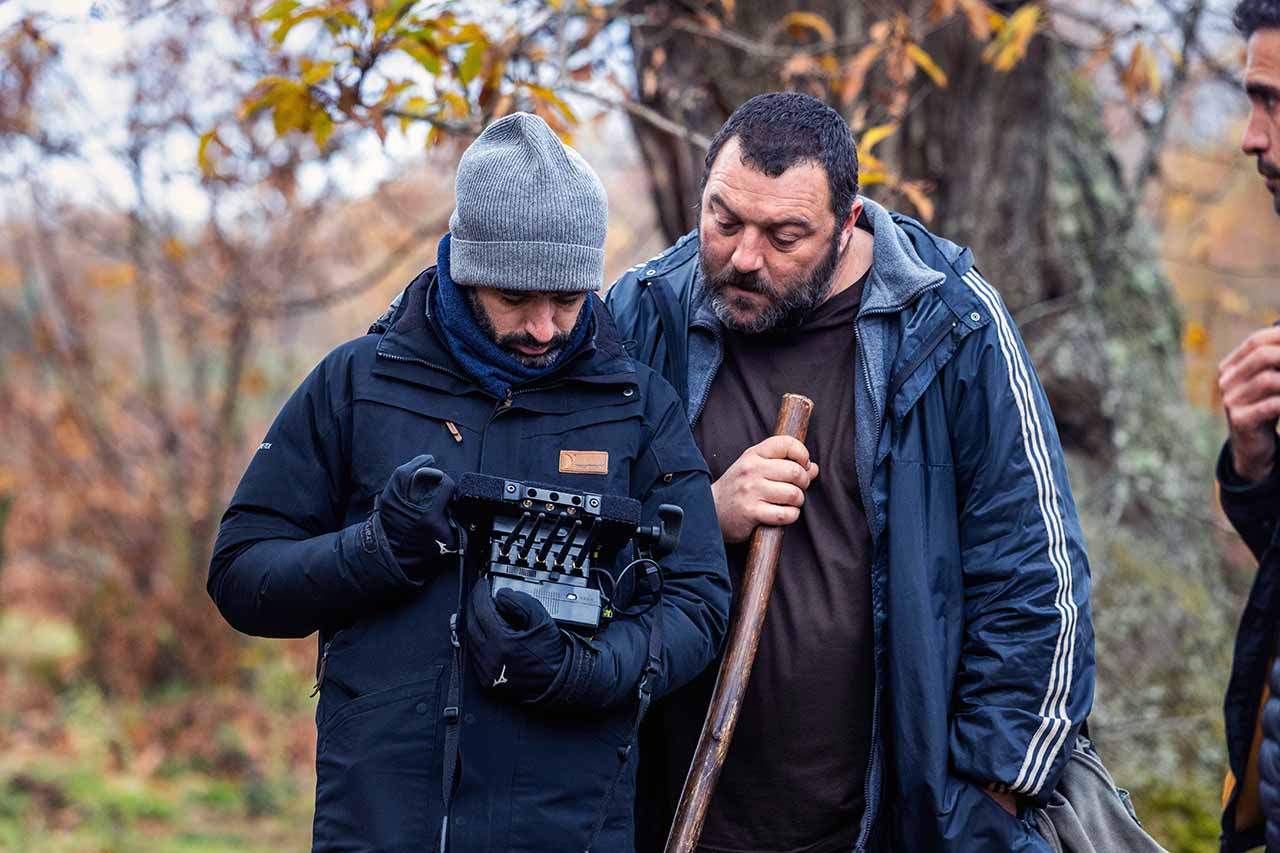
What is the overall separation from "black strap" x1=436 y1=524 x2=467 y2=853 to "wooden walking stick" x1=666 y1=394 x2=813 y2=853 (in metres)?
0.60

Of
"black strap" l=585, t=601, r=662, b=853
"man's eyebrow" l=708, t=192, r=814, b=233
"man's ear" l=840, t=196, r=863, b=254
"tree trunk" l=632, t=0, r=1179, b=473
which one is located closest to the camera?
"black strap" l=585, t=601, r=662, b=853

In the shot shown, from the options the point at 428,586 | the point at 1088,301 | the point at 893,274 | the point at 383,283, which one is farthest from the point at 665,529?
the point at 383,283

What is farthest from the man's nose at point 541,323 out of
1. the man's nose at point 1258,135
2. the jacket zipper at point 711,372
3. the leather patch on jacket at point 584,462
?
the man's nose at point 1258,135

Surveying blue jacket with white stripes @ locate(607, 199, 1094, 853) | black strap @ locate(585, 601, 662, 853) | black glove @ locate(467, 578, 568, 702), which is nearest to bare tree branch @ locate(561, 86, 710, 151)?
blue jacket with white stripes @ locate(607, 199, 1094, 853)

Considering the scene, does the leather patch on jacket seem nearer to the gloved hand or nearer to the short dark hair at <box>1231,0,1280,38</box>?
the gloved hand

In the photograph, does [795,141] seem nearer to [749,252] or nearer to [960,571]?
[749,252]

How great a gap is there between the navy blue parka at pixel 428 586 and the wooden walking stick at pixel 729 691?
7.6 inches

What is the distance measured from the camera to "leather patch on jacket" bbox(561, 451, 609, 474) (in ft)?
8.57

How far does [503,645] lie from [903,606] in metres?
0.97

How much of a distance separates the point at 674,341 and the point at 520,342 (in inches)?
25.7

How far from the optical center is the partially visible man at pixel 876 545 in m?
2.89

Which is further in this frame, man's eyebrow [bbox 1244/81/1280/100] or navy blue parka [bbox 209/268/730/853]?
man's eyebrow [bbox 1244/81/1280/100]

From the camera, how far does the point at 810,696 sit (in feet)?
9.87

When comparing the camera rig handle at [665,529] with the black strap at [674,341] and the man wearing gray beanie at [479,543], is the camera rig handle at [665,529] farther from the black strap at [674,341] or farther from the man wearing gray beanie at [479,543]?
the black strap at [674,341]
